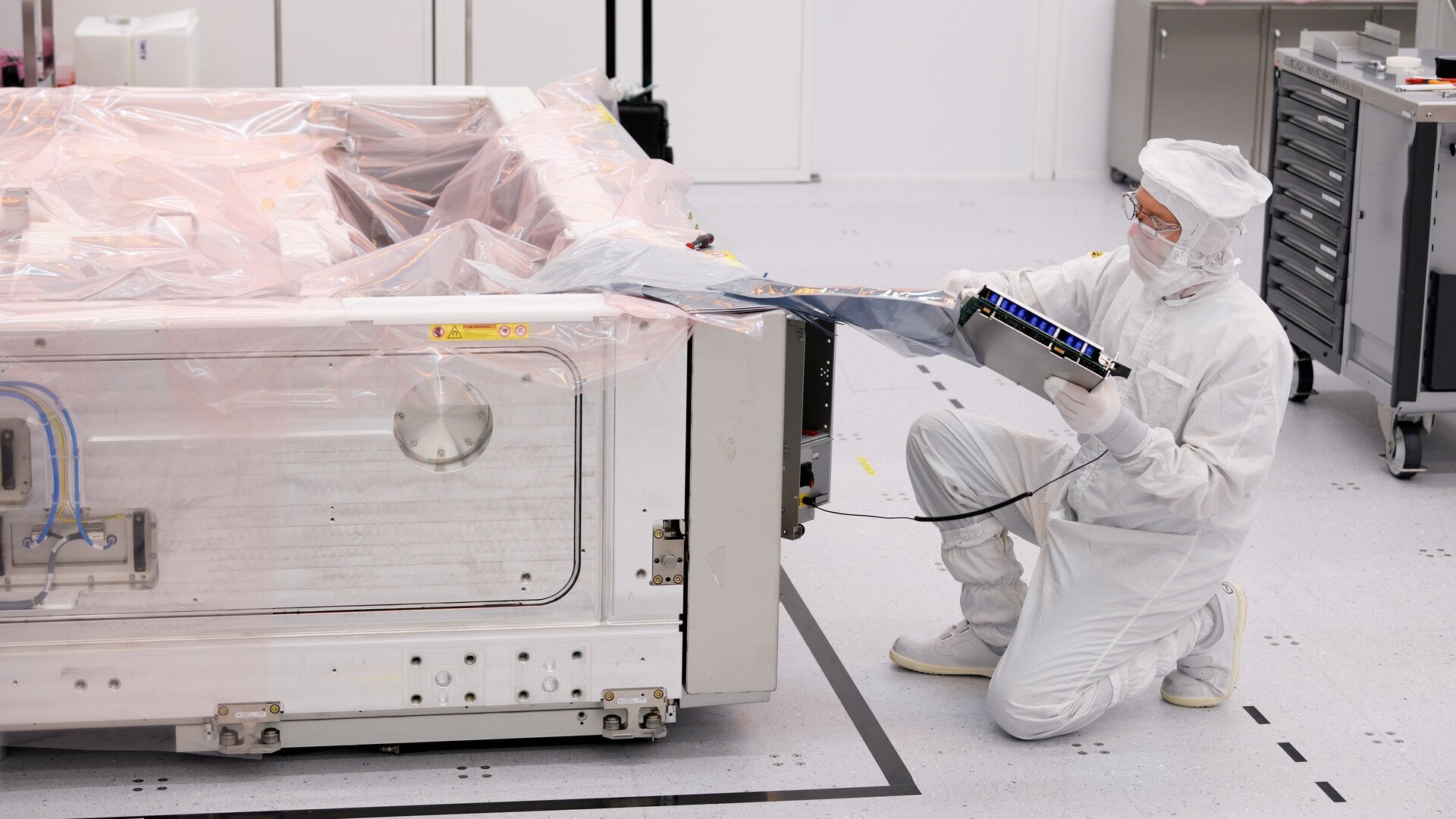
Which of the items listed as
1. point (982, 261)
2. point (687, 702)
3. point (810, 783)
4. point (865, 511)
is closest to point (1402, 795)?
point (810, 783)

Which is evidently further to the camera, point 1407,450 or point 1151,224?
point 1407,450

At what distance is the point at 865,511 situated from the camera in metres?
3.10

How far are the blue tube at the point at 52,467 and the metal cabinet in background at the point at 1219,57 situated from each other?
184 inches

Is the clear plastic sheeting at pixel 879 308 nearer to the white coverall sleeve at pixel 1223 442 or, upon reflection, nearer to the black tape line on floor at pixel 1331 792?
the white coverall sleeve at pixel 1223 442

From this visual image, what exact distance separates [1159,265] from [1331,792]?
76 centimetres

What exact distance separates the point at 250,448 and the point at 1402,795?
1609mm

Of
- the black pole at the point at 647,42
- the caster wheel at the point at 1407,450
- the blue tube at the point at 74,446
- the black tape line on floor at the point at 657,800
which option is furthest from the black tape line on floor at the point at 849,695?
the black pole at the point at 647,42

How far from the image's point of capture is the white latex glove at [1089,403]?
195 cm

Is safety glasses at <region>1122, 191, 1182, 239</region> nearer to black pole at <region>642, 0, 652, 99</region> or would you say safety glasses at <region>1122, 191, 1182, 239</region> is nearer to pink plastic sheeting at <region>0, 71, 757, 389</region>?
pink plastic sheeting at <region>0, 71, 757, 389</region>

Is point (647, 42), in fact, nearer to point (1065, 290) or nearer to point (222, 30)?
point (222, 30)

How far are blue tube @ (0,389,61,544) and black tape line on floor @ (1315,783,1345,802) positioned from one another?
5.63 feet

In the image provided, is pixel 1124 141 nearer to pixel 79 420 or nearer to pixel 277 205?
pixel 277 205

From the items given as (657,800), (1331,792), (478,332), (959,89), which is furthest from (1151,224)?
(959,89)

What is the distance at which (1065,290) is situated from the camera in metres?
2.38
